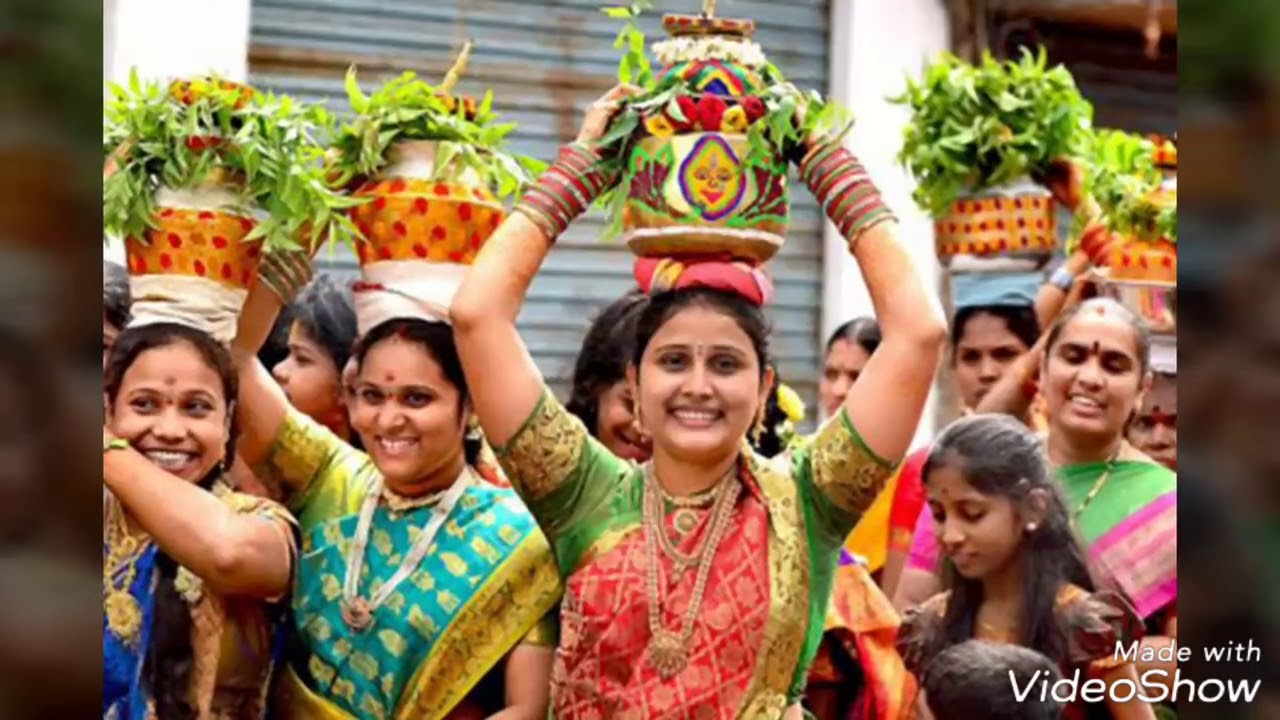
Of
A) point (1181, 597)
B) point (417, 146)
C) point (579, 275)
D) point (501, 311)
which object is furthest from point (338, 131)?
point (579, 275)

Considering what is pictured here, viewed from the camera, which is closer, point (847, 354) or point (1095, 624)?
point (1095, 624)

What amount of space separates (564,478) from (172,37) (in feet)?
13.9

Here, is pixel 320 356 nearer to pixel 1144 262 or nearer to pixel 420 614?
pixel 420 614

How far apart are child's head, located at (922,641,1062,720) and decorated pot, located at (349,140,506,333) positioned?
128 cm

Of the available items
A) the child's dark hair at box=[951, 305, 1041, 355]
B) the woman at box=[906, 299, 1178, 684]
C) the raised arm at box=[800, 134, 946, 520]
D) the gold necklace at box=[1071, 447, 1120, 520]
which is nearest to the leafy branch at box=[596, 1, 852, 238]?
the raised arm at box=[800, 134, 946, 520]

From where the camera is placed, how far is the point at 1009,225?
530 centimetres

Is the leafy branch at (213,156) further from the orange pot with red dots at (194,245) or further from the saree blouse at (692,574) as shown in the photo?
the saree blouse at (692,574)

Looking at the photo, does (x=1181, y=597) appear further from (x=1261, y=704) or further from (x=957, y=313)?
(x=957, y=313)

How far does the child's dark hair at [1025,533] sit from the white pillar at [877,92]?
389cm

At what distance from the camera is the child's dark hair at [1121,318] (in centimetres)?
447

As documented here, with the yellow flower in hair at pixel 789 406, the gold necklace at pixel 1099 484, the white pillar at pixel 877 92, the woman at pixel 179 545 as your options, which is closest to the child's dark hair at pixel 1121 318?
the gold necklace at pixel 1099 484

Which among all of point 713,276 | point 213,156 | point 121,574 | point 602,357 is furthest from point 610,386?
point 121,574

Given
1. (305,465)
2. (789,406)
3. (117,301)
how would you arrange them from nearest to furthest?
(305,465), (117,301), (789,406)

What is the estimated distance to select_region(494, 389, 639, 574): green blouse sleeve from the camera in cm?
335
